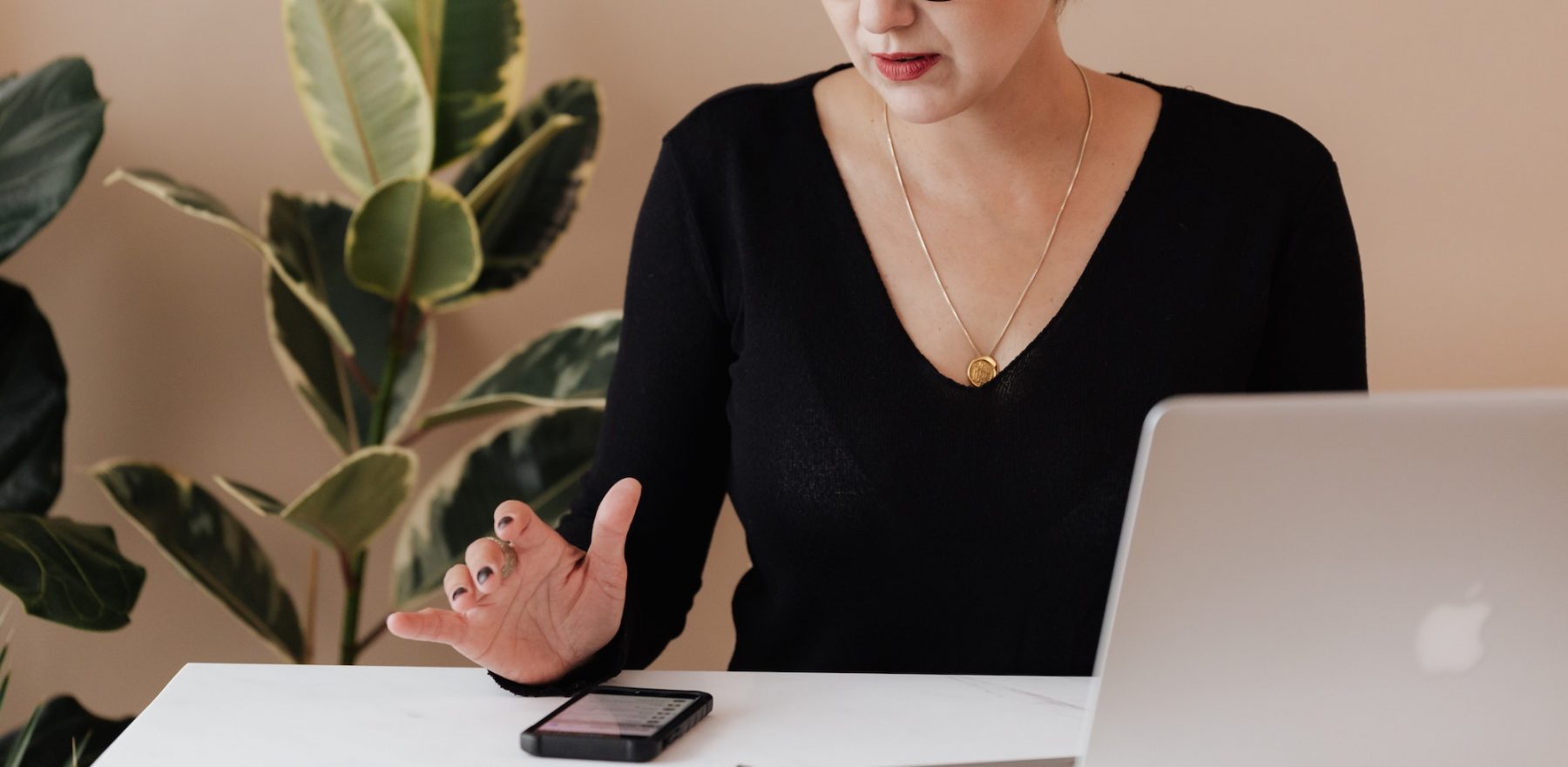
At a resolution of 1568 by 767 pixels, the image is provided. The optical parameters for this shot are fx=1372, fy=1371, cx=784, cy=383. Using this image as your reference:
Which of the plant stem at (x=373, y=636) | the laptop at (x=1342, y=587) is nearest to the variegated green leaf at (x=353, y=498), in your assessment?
the plant stem at (x=373, y=636)

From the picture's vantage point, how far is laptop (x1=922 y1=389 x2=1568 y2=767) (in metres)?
0.58

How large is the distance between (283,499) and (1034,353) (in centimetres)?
122

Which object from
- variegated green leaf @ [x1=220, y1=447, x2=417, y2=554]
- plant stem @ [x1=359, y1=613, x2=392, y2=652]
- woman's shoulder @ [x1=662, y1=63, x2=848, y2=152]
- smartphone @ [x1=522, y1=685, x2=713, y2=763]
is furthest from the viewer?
plant stem @ [x1=359, y1=613, x2=392, y2=652]

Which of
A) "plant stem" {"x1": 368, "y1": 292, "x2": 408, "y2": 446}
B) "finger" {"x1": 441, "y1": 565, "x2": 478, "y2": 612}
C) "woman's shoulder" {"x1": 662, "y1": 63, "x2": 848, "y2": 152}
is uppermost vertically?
"woman's shoulder" {"x1": 662, "y1": 63, "x2": 848, "y2": 152}

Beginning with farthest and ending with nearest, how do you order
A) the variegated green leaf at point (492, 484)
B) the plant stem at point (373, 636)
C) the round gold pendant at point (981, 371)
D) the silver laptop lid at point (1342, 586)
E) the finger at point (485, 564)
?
the plant stem at point (373, 636), the variegated green leaf at point (492, 484), the round gold pendant at point (981, 371), the finger at point (485, 564), the silver laptop lid at point (1342, 586)

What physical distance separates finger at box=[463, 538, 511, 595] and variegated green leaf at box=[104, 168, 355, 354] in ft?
2.55

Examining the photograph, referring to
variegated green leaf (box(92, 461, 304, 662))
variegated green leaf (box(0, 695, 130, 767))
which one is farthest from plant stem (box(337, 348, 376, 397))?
variegated green leaf (box(0, 695, 130, 767))

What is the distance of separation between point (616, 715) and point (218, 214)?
0.98 metres

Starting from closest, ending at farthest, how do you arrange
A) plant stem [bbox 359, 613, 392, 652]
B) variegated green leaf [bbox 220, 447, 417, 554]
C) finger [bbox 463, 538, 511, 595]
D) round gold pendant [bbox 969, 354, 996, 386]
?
finger [bbox 463, 538, 511, 595], round gold pendant [bbox 969, 354, 996, 386], variegated green leaf [bbox 220, 447, 417, 554], plant stem [bbox 359, 613, 392, 652]

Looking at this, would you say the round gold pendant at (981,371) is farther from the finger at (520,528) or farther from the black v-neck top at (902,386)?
the finger at (520,528)

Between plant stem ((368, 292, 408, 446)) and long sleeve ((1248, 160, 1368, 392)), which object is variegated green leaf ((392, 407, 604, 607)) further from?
long sleeve ((1248, 160, 1368, 392))

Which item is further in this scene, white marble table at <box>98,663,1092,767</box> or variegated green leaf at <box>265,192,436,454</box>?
variegated green leaf at <box>265,192,436,454</box>

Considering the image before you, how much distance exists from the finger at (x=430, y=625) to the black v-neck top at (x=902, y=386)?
186 millimetres

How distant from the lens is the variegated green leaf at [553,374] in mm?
1589
